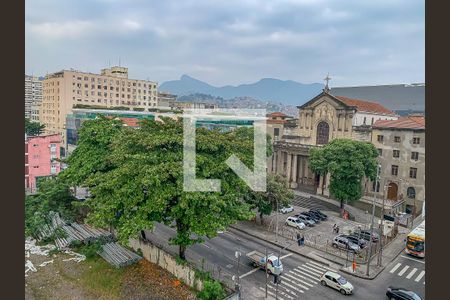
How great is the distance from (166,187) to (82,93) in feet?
262

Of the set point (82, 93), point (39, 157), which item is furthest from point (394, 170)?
point (82, 93)

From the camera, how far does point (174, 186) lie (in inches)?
697

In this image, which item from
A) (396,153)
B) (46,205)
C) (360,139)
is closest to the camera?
(46,205)

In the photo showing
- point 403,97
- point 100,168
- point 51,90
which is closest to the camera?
point 100,168

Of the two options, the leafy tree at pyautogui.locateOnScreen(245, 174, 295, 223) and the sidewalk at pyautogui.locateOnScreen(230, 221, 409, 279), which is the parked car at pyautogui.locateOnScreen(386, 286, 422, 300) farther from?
the leafy tree at pyautogui.locateOnScreen(245, 174, 295, 223)

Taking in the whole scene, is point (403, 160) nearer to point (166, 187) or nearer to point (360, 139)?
point (360, 139)

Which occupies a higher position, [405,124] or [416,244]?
[405,124]

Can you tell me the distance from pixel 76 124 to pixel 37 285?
199 feet

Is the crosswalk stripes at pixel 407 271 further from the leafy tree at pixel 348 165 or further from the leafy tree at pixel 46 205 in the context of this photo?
the leafy tree at pixel 46 205

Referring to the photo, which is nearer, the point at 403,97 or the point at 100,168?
the point at 100,168

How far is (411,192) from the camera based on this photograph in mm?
38812

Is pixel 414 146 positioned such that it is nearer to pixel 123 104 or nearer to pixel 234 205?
pixel 234 205

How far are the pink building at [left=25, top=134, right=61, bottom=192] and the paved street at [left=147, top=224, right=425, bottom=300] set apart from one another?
26871mm

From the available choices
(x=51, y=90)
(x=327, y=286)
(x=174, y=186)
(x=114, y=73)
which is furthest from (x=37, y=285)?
(x=114, y=73)
